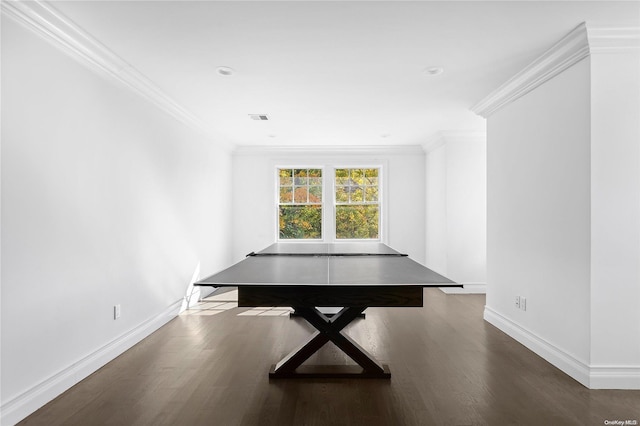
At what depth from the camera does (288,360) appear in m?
2.68

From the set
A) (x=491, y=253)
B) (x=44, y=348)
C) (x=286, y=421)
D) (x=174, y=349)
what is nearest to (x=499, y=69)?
(x=491, y=253)

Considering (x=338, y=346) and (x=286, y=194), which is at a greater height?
(x=286, y=194)

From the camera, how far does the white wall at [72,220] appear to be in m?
2.11

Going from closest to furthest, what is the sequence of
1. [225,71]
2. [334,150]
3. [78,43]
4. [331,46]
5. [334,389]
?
[334,389]
[78,43]
[331,46]
[225,71]
[334,150]

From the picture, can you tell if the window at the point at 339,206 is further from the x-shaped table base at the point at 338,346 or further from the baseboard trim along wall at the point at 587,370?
the x-shaped table base at the point at 338,346

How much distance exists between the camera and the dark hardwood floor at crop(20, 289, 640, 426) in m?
2.15

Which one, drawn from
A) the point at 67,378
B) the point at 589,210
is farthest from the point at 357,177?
the point at 67,378

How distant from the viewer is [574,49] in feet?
8.56

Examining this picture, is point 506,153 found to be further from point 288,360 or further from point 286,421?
point 286,421

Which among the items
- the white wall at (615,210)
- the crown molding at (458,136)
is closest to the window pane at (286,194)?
the crown molding at (458,136)

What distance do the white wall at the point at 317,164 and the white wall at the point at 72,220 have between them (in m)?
2.70

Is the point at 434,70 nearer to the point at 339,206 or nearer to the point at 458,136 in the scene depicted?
the point at 458,136

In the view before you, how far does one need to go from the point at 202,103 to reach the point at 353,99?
1733 mm

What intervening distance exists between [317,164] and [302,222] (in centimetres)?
116
